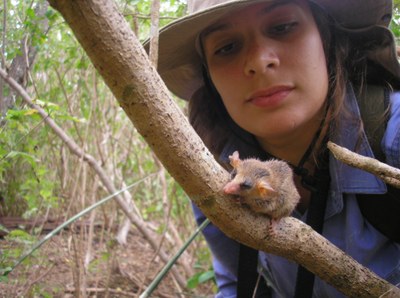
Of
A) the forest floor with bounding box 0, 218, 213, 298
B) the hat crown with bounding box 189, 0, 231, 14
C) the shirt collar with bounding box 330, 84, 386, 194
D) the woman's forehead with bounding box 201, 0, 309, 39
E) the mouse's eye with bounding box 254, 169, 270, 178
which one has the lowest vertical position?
the forest floor with bounding box 0, 218, 213, 298

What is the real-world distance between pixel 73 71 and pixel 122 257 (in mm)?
1860

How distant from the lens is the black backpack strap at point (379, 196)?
1.50m

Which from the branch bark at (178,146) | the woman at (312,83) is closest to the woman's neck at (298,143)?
the woman at (312,83)

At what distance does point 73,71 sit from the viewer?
11.6 feet

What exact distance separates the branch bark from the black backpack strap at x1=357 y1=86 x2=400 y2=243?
1.08 ft

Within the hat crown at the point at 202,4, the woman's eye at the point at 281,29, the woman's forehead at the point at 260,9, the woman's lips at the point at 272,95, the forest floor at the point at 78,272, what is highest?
the hat crown at the point at 202,4

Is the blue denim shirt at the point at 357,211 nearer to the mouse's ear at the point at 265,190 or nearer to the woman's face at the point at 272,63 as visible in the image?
the woman's face at the point at 272,63

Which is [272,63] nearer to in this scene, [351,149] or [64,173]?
[351,149]

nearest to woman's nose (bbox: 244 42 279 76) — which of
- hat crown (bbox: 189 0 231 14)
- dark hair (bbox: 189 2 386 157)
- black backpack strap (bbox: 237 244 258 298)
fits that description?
hat crown (bbox: 189 0 231 14)

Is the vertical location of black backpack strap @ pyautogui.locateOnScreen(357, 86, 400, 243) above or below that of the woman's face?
below

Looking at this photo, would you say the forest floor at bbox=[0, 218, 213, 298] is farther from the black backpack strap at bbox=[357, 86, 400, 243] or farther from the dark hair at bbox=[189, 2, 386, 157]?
the black backpack strap at bbox=[357, 86, 400, 243]

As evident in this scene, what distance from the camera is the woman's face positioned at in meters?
1.58

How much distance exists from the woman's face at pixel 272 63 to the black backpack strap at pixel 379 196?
20 cm

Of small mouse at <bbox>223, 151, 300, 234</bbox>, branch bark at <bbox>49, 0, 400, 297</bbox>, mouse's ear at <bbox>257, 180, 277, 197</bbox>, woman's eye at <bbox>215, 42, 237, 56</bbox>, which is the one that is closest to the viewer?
branch bark at <bbox>49, 0, 400, 297</bbox>
